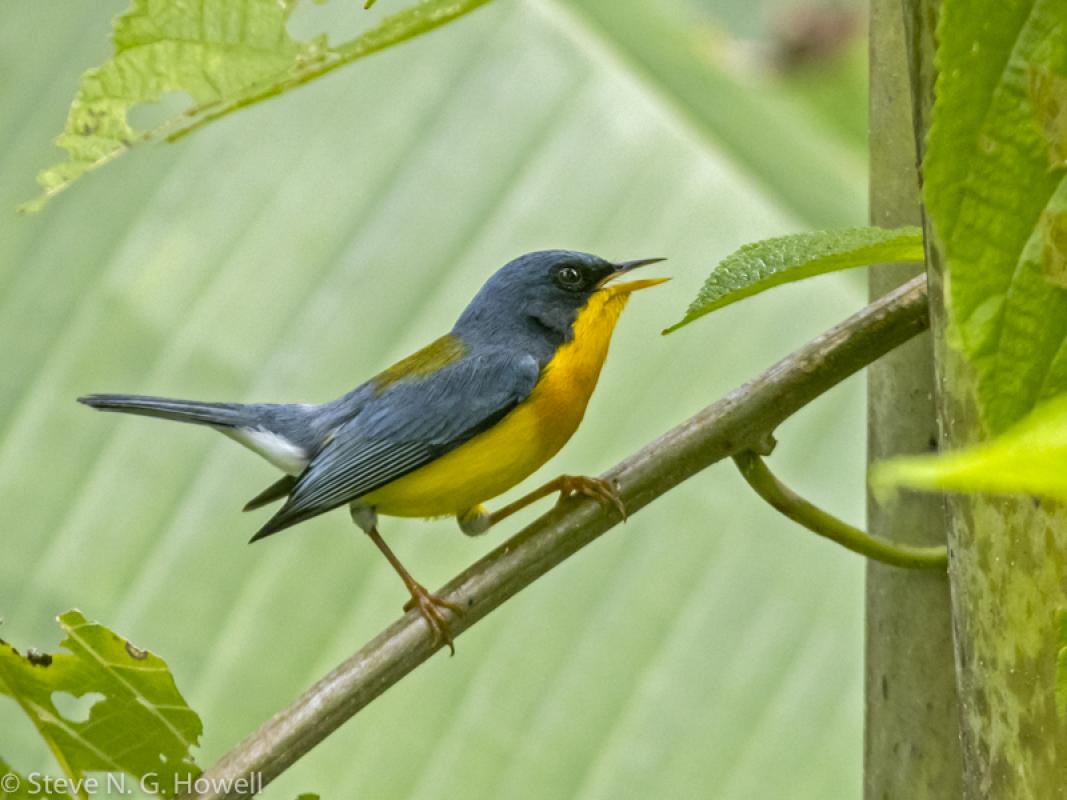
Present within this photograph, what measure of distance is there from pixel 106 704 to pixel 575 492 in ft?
2.08

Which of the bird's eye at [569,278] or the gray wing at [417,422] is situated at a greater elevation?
the bird's eye at [569,278]

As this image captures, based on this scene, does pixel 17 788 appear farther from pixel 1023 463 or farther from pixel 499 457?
pixel 499 457

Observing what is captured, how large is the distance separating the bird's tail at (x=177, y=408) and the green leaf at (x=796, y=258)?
6.27 ft

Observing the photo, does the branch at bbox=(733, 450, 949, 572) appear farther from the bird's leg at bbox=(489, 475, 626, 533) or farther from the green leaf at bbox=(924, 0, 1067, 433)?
the green leaf at bbox=(924, 0, 1067, 433)

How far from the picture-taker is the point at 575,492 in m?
1.75

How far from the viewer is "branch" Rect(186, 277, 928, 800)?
1.29 metres

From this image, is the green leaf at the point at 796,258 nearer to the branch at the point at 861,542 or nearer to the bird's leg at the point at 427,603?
the branch at the point at 861,542

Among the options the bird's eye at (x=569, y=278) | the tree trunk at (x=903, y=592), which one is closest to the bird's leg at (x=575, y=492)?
the tree trunk at (x=903, y=592)

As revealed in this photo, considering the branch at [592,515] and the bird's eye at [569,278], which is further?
the bird's eye at [569,278]

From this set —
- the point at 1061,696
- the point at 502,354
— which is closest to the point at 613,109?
the point at 502,354

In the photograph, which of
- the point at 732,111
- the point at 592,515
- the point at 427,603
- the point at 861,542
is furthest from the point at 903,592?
the point at 732,111

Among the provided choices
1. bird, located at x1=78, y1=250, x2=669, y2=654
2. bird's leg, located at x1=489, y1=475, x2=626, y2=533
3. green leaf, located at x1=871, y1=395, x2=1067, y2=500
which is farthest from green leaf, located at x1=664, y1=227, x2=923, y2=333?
bird, located at x1=78, y1=250, x2=669, y2=654

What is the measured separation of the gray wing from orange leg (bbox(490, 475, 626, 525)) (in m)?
0.23

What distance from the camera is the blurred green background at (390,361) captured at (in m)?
3.31
